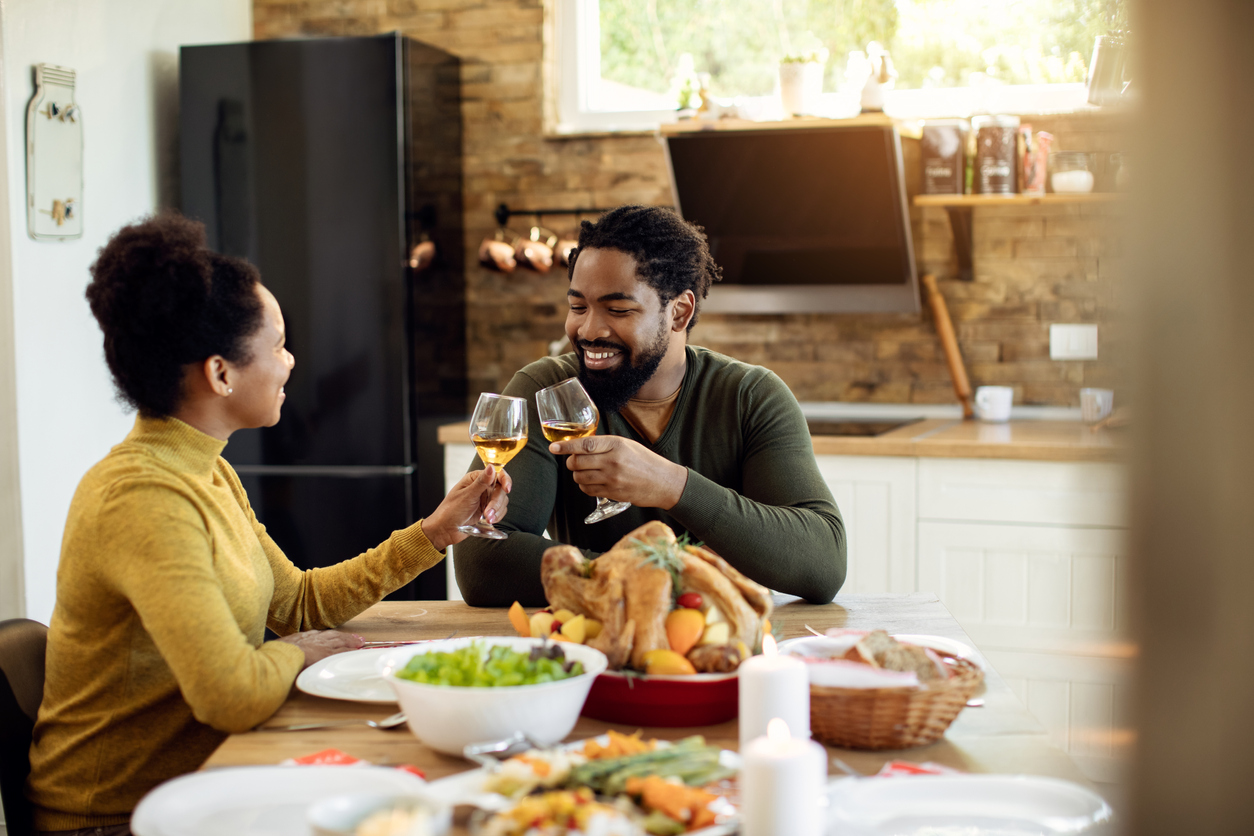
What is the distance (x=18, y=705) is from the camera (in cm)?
129

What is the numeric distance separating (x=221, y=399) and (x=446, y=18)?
2945mm

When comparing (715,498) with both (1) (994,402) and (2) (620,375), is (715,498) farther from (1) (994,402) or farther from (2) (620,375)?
(1) (994,402)

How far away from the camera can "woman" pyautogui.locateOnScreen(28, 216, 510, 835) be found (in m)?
1.11

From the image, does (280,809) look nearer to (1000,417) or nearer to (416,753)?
(416,753)

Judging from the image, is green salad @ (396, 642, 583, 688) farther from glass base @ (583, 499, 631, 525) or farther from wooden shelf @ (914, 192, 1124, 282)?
wooden shelf @ (914, 192, 1124, 282)

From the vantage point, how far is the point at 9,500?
300 centimetres

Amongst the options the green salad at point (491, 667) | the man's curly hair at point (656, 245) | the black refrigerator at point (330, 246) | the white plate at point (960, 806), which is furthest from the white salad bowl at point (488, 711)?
the black refrigerator at point (330, 246)

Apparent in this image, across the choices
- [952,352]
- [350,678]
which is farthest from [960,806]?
[952,352]

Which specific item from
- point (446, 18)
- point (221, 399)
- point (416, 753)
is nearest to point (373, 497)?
point (446, 18)

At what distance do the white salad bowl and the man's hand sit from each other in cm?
60

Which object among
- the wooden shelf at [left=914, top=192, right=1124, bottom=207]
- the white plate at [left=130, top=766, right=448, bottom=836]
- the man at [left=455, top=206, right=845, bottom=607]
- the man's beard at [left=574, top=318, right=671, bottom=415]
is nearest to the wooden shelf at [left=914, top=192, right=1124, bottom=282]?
the wooden shelf at [left=914, top=192, right=1124, bottom=207]

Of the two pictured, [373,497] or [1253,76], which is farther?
[373,497]

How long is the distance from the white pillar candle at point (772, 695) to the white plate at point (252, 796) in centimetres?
27

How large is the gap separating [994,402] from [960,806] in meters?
2.73
